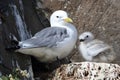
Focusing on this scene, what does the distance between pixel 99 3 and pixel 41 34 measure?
5.33ft

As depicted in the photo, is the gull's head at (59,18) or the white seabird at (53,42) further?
the gull's head at (59,18)

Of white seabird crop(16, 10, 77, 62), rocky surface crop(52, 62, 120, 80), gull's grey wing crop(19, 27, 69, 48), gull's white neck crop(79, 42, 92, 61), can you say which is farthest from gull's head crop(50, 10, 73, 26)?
rocky surface crop(52, 62, 120, 80)

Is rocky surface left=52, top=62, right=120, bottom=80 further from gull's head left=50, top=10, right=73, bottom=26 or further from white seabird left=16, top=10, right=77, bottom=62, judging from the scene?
gull's head left=50, top=10, right=73, bottom=26

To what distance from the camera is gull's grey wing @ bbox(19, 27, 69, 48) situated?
512 cm

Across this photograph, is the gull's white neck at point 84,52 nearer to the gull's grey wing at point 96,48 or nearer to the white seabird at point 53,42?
the gull's grey wing at point 96,48

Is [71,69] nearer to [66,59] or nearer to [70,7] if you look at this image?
A: [66,59]

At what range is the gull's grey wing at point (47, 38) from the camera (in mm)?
5117

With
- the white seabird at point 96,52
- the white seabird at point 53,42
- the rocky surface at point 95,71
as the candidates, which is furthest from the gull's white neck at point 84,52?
the rocky surface at point 95,71

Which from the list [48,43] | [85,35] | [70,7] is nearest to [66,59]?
[85,35]

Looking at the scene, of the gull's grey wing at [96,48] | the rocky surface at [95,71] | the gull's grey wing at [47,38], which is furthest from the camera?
the gull's grey wing at [96,48]

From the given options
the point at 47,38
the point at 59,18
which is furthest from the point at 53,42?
the point at 59,18

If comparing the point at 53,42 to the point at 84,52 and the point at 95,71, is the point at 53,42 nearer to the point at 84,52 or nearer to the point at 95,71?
the point at 84,52

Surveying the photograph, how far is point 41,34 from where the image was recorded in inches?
208

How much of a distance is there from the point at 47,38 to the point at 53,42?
2.7 inches
